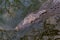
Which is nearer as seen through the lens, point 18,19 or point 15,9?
point 18,19

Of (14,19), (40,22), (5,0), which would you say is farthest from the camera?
(5,0)

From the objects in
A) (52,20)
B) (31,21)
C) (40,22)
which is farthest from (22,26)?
(52,20)

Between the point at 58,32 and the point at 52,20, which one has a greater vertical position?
the point at 52,20

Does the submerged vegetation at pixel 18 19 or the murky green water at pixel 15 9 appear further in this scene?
the murky green water at pixel 15 9

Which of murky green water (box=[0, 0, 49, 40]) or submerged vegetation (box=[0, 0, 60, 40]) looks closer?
submerged vegetation (box=[0, 0, 60, 40])

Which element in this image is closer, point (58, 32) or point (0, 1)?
point (58, 32)

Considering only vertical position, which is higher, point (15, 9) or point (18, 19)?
point (15, 9)

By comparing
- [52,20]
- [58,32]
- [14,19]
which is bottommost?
[58,32]

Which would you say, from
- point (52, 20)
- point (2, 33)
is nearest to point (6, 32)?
point (2, 33)

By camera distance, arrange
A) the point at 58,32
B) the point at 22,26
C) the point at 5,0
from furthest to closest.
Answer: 1. the point at 5,0
2. the point at 22,26
3. the point at 58,32

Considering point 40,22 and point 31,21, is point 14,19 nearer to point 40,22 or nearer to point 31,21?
point 31,21
